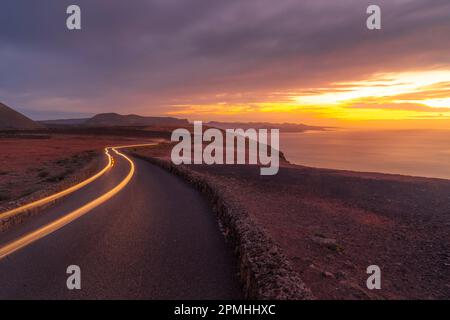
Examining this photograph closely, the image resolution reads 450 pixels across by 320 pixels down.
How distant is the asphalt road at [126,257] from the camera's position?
554 centimetres

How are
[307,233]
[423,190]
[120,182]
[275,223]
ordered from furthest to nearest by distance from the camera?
[423,190]
[120,182]
[275,223]
[307,233]

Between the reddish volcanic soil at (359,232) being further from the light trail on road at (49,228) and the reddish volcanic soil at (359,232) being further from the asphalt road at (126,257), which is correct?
the light trail on road at (49,228)

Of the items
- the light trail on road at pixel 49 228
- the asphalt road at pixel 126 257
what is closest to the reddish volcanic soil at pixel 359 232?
the asphalt road at pixel 126 257

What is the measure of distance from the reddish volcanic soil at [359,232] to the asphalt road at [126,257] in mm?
1771

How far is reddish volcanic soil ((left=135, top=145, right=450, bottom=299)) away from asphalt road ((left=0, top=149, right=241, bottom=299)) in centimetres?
177

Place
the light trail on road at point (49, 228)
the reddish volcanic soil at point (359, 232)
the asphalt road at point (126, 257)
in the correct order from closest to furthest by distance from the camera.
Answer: the asphalt road at point (126, 257) → the reddish volcanic soil at point (359, 232) → the light trail on road at point (49, 228)

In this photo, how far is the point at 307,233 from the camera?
10.8m

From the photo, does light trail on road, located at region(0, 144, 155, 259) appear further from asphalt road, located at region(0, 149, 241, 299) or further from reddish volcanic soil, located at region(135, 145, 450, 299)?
reddish volcanic soil, located at region(135, 145, 450, 299)

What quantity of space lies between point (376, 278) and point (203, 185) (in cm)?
1013

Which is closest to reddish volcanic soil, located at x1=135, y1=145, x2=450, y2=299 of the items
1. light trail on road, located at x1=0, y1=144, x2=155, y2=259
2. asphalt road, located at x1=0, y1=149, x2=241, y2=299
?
asphalt road, located at x1=0, y1=149, x2=241, y2=299

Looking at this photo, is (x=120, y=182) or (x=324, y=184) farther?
(x=324, y=184)
